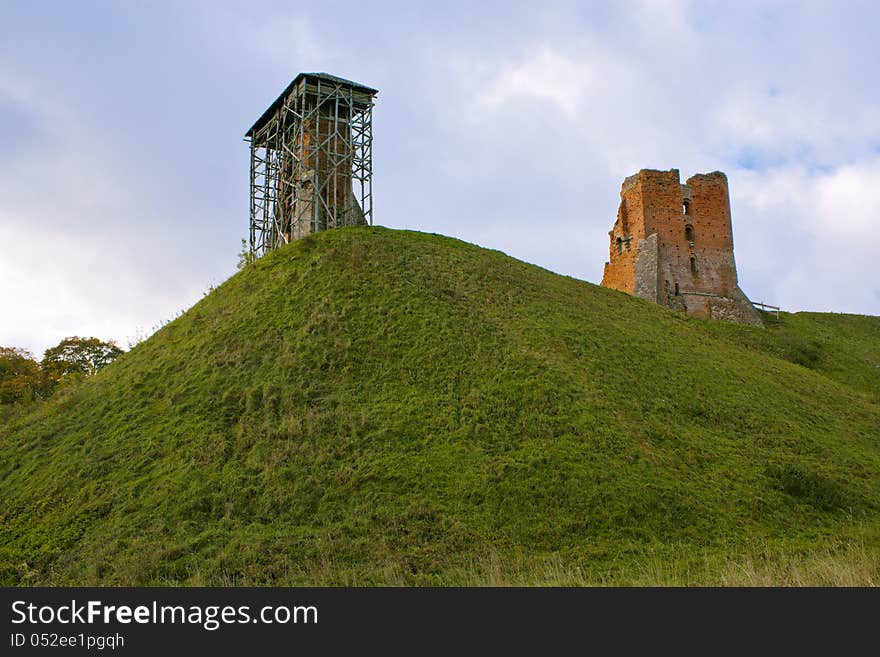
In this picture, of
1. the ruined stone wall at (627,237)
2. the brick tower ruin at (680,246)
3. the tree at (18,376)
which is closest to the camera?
the tree at (18,376)

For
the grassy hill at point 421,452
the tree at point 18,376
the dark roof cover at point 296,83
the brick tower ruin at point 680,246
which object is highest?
the dark roof cover at point 296,83

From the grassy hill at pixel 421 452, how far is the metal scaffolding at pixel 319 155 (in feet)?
25.0

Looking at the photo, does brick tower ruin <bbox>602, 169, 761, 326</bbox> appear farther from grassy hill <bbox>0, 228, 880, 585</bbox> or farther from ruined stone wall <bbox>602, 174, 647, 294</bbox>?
grassy hill <bbox>0, 228, 880, 585</bbox>

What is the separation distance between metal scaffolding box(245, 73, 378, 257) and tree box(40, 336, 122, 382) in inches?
415

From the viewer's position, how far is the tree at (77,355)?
115 feet

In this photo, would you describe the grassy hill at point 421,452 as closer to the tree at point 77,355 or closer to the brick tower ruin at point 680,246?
the brick tower ruin at point 680,246

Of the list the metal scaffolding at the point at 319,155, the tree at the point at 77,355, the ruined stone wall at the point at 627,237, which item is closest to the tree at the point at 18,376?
the tree at the point at 77,355

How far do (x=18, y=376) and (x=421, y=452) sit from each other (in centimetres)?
2684

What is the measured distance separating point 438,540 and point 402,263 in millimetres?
13397

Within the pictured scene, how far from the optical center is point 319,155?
32.1 m

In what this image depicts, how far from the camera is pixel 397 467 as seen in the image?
1403cm

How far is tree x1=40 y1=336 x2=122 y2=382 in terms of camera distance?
115 feet

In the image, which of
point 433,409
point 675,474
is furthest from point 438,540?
point 675,474
